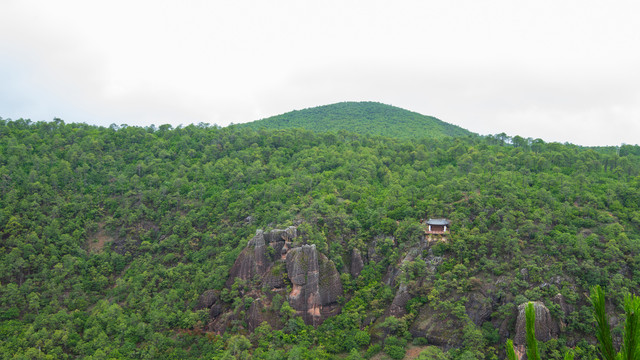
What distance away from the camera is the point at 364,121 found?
126 m

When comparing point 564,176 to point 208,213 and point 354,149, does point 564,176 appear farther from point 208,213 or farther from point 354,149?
point 208,213

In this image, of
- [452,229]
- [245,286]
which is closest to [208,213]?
[245,286]

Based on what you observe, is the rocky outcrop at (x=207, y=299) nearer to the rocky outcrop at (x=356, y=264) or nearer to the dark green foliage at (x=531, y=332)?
the rocky outcrop at (x=356, y=264)

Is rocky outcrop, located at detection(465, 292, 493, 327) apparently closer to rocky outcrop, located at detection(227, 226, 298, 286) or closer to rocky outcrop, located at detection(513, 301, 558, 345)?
rocky outcrop, located at detection(513, 301, 558, 345)

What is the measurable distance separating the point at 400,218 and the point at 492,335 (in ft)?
60.1

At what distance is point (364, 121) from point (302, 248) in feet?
269

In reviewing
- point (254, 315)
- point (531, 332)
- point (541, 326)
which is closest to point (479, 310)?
point (541, 326)

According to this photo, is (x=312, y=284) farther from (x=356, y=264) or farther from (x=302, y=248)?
(x=356, y=264)

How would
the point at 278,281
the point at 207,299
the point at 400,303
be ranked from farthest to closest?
the point at 207,299 < the point at 278,281 < the point at 400,303

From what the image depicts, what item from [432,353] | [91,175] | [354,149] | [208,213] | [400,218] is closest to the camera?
[432,353]

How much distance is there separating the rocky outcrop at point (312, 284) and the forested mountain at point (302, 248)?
230 mm

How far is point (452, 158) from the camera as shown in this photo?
7312 cm

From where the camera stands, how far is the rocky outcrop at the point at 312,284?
47.5m

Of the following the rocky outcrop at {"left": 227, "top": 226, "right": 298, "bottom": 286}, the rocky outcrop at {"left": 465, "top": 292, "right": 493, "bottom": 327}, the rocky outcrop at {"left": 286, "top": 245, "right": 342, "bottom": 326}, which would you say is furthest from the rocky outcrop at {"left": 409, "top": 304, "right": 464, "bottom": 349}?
the rocky outcrop at {"left": 227, "top": 226, "right": 298, "bottom": 286}
